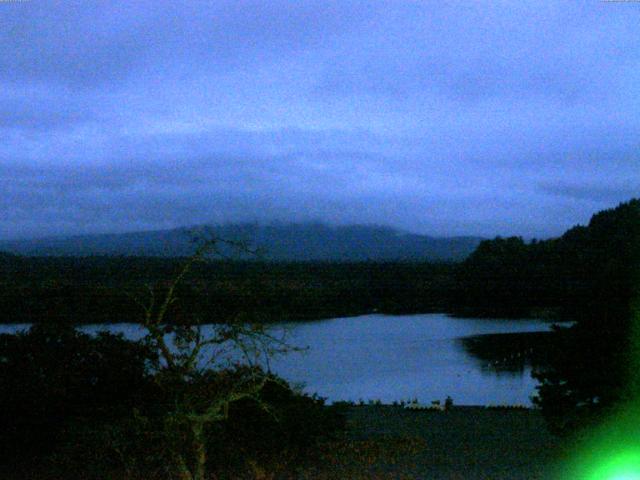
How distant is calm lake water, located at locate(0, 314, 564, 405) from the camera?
22.6 m

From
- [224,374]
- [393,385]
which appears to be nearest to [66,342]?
[224,374]

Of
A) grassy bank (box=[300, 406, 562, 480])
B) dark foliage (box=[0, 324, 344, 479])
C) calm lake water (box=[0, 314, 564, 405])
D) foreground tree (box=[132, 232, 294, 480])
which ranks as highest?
foreground tree (box=[132, 232, 294, 480])

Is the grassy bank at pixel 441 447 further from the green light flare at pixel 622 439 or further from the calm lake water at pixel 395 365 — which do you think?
the calm lake water at pixel 395 365

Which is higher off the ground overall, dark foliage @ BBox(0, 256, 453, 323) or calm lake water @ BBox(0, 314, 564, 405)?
dark foliage @ BBox(0, 256, 453, 323)

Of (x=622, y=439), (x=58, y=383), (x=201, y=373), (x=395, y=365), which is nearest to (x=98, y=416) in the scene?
(x=58, y=383)

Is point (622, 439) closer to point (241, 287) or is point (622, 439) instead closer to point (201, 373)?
point (201, 373)

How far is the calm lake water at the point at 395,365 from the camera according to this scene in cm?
2258

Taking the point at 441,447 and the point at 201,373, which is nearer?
the point at 201,373

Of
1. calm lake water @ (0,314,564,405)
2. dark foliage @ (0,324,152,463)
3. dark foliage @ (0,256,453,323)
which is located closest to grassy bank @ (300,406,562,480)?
calm lake water @ (0,314,564,405)

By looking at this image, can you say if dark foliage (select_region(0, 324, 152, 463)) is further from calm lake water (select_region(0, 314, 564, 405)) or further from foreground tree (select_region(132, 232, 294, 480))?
calm lake water (select_region(0, 314, 564, 405))

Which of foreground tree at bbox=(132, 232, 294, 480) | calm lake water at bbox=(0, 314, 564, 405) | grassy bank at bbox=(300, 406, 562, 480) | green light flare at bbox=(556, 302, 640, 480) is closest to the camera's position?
foreground tree at bbox=(132, 232, 294, 480)

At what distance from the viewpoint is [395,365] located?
2833cm

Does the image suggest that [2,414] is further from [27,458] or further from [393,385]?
[393,385]

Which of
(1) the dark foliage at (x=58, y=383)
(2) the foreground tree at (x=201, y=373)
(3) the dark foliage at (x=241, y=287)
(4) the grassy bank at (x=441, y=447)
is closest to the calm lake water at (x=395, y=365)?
(3) the dark foliage at (x=241, y=287)
